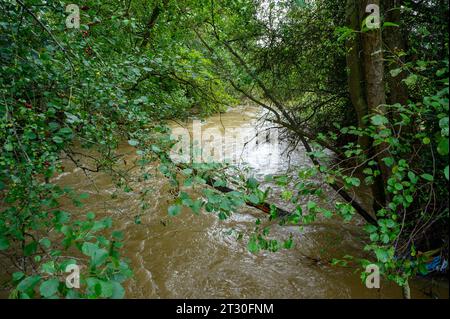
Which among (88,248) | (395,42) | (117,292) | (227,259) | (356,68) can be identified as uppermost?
(395,42)

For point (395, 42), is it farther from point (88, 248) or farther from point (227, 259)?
point (88, 248)

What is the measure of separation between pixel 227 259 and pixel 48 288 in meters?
3.14

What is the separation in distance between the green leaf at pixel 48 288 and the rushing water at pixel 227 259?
5.29 ft

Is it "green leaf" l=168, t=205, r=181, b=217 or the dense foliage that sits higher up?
the dense foliage

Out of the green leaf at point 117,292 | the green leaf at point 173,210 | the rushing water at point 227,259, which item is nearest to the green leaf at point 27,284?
the green leaf at point 117,292

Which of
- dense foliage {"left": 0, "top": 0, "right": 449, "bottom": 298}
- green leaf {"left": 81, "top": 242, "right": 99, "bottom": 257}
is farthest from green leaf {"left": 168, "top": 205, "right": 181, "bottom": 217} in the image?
green leaf {"left": 81, "top": 242, "right": 99, "bottom": 257}

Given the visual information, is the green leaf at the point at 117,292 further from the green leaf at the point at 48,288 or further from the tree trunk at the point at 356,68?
the tree trunk at the point at 356,68

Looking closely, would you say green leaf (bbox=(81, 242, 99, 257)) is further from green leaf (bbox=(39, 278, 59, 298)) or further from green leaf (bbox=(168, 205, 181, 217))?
green leaf (bbox=(168, 205, 181, 217))

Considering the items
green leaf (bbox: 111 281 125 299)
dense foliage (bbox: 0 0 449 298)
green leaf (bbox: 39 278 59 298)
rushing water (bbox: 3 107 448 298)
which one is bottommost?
rushing water (bbox: 3 107 448 298)

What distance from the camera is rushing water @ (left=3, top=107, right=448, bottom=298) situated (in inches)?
135

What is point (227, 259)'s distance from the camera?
4051 mm

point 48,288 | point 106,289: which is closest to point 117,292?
point 106,289

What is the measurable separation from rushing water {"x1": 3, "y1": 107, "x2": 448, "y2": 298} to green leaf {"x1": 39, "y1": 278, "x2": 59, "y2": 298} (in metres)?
1.61
